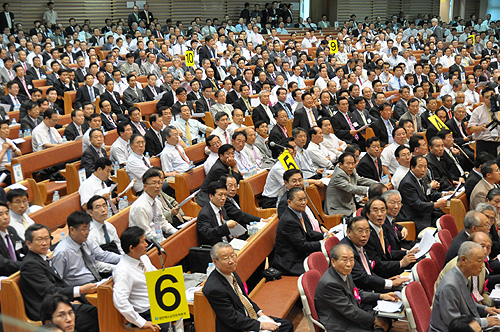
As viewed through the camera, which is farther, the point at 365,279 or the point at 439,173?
the point at 439,173

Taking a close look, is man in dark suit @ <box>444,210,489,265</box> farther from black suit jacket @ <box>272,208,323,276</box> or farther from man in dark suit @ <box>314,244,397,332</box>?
black suit jacket @ <box>272,208,323,276</box>

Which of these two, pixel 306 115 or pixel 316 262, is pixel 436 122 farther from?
pixel 316 262

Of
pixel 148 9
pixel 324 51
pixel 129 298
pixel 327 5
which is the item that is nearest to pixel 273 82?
pixel 324 51

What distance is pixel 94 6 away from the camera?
746 inches

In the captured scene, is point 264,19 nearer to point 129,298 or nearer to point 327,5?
point 327,5

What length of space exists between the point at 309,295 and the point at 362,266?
2.55ft

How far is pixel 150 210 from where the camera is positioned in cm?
550

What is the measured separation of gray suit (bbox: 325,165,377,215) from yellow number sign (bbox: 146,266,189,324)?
3.17m

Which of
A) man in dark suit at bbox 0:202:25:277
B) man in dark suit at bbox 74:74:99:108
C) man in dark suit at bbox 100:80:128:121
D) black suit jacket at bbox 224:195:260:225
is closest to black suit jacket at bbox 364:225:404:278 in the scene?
black suit jacket at bbox 224:195:260:225

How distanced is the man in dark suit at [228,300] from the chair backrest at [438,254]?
1.54 meters

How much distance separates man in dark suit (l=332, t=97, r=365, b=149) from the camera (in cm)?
945

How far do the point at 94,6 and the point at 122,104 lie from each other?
9156 millimetres

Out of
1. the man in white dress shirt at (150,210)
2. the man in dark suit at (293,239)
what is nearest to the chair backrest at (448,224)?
the man in dark suit at (293,239)

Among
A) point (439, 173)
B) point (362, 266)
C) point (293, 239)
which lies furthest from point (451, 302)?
point (439, 173)
